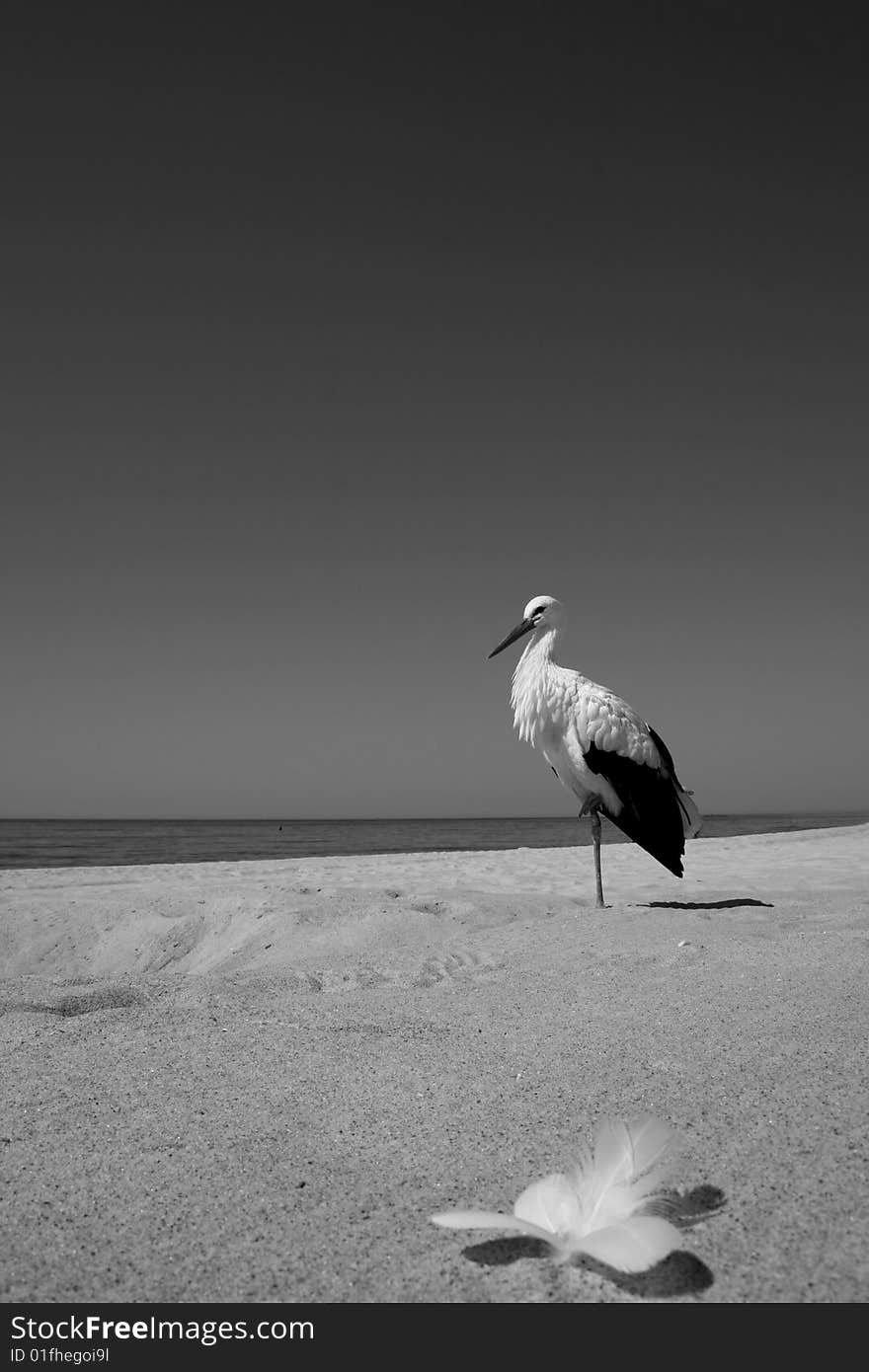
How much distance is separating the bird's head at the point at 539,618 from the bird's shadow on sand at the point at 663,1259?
5467 millimetres

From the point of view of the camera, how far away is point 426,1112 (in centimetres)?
197

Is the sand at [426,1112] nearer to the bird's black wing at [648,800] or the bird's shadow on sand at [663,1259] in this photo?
the bird's shadow on sand at [663,1259]

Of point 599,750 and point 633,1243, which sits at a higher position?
point 599,750

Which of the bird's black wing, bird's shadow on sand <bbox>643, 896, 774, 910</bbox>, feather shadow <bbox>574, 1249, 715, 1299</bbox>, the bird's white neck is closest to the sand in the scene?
feather shadow <bbox>574, 1249, 715, 1299</bbox>

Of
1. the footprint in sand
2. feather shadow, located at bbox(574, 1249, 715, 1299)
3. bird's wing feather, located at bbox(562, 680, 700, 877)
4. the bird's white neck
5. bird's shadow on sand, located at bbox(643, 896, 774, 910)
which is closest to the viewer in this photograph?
feather shadow, located at bbox(574, 1249, 715, 1299)

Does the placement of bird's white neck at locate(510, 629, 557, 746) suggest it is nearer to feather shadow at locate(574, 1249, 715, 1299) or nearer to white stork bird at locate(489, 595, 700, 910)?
white stork bird at locate(489, 595, 700, 910)

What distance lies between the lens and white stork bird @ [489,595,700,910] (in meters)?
6.16

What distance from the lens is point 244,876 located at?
372 inches

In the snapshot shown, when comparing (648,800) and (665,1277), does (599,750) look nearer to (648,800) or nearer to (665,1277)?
(648,800)

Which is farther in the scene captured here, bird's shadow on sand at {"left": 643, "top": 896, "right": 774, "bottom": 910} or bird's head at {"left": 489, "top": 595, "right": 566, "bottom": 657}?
bird's head at {"left": 489, "top": 595, "right": 566, "bottom": 657}

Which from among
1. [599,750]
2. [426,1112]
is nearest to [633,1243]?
[426,1112]

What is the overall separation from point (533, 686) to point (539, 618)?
74 cm

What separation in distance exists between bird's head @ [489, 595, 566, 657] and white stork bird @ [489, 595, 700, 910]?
9.0 inches
